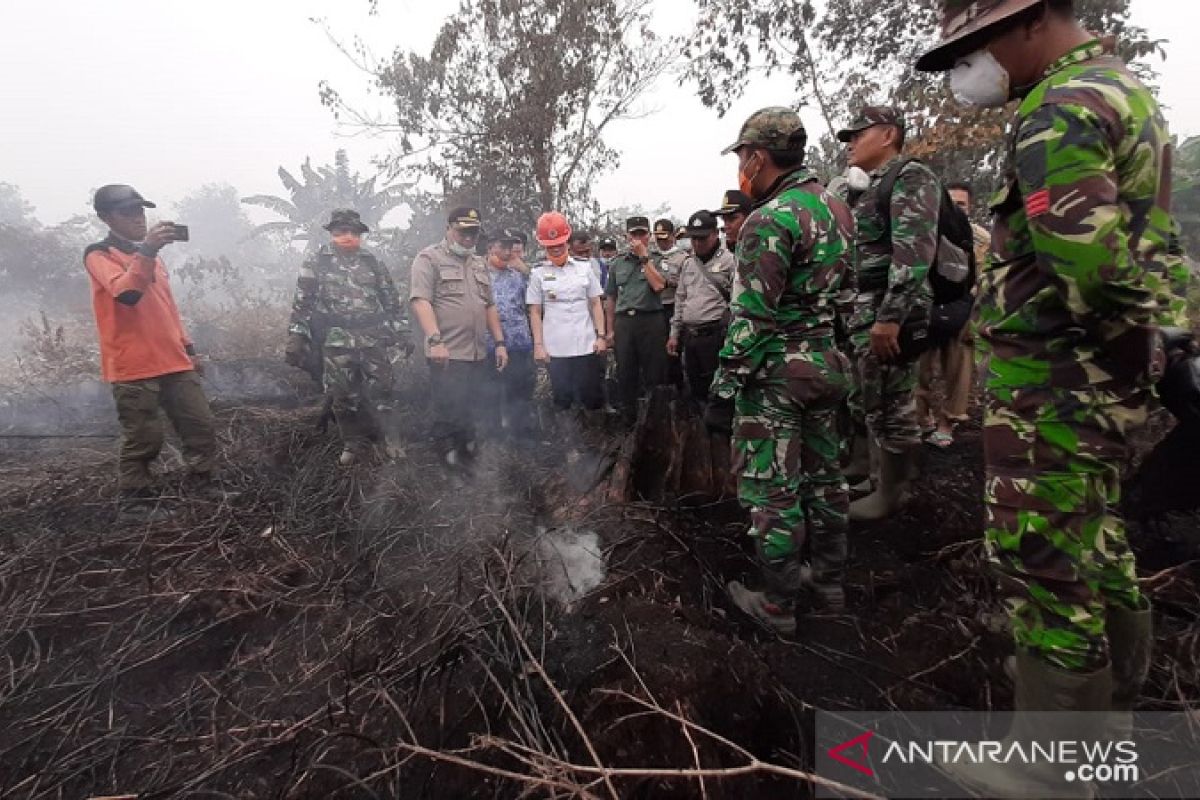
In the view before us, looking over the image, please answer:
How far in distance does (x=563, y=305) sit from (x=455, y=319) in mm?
982

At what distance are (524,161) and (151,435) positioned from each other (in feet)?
26.8

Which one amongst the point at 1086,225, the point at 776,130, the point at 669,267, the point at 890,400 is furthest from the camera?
the point at 669,267

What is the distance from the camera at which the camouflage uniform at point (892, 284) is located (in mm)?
2605

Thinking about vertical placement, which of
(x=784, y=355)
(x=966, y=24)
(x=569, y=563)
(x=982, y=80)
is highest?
(x=966, y=24)

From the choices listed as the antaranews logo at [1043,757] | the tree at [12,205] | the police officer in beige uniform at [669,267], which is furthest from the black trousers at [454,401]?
the tree at [12,205]

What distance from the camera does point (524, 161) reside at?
10055 millimetres

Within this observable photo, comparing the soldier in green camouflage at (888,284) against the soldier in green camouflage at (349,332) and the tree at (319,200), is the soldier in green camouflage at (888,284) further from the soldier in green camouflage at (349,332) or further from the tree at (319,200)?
the tree at (319,200)

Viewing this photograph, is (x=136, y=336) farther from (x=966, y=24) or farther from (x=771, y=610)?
(x=966, y=24)

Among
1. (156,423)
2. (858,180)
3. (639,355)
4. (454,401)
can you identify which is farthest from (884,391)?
(156,423)

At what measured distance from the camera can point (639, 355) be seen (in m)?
5.16

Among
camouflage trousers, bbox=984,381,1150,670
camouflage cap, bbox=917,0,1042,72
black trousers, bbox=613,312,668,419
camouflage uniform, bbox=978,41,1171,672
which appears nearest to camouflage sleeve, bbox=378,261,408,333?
black trousers, bbox=613,312,668,419

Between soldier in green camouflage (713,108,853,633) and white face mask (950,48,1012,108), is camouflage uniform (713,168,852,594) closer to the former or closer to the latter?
soldier in green camouflage (713,108,853,633)

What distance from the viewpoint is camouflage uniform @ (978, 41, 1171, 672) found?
1168 millimetres

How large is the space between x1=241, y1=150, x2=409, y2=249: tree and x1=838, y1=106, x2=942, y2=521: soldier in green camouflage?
56.7 feet
